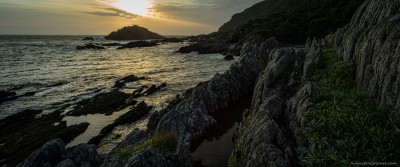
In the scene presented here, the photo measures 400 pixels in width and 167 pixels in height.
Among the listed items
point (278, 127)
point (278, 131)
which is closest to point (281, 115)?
point (278, 127)

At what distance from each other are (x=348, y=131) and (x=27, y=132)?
1123 inches

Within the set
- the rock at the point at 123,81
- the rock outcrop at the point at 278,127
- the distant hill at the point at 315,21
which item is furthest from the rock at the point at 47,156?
the distant hill at the point at 315,21

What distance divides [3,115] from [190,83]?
89.8 ft

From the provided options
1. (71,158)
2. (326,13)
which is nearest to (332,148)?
(71,158)

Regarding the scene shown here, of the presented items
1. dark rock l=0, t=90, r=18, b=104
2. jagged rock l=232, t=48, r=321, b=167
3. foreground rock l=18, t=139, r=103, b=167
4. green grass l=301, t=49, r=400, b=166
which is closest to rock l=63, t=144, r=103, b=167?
foreground rock l=18, t=139, r=103, b=167

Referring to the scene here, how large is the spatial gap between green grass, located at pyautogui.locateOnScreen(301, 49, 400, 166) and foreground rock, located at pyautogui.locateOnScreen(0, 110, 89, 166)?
2204 cm

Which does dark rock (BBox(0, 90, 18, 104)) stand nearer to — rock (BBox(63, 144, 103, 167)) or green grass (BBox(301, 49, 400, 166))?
rock (BBox(63, 144, 103, 167))

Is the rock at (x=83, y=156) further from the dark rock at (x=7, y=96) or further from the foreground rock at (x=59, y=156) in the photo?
the dark rock at (x=7, y=96)

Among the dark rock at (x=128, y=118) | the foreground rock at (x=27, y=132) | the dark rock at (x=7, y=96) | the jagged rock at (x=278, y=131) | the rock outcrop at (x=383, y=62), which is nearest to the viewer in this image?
the jagged rock at (x=278, y=131)

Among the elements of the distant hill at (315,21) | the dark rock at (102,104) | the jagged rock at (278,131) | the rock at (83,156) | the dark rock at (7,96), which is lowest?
the dark rock at (7,96)

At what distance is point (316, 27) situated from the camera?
89.0m

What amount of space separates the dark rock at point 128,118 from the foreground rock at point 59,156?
884 cm

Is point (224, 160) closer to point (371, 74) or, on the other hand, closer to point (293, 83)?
point (293, 83)

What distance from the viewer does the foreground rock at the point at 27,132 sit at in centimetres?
2372
